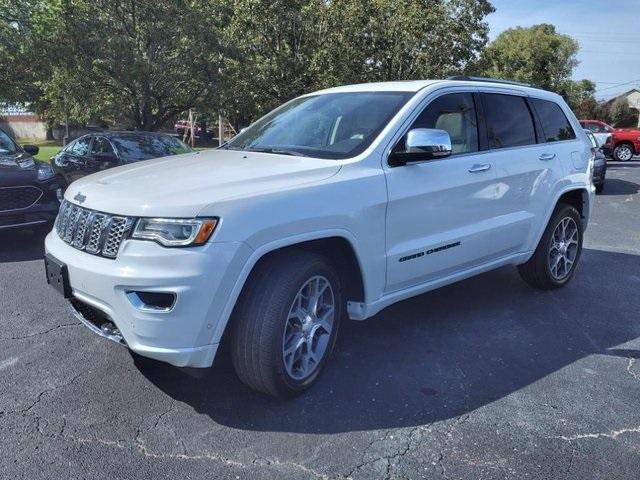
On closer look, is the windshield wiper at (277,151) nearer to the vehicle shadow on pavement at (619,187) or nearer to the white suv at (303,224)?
the white suv at (303,224)

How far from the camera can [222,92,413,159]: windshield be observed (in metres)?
3.82

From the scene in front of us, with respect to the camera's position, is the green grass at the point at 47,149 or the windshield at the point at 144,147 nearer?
the windshield at the point at 144,147

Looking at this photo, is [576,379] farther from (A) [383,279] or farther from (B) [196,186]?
(B) [196,186]

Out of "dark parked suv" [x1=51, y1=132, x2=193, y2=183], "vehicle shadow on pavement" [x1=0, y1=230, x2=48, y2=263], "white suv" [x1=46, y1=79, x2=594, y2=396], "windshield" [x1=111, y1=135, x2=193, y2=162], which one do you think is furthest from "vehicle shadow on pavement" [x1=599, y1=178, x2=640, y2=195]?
"vehicle shadow on pavement" [x1=0, y1=230, x2=48, y2=263]

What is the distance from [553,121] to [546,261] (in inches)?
51.2

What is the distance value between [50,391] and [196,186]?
61.6 inches

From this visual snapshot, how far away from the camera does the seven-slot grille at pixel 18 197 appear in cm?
667

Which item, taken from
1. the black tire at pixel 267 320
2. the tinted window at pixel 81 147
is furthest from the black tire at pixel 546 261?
the tinted window at pixel 81 147

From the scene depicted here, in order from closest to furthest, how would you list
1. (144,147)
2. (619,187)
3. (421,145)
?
(421,145) → (144,147) → (619,187)

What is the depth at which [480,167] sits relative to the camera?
171 inches

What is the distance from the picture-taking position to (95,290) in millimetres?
3033

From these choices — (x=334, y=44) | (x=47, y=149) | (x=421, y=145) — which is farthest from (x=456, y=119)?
(x=47, y=149)

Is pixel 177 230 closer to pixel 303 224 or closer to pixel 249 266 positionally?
pixel 249 266

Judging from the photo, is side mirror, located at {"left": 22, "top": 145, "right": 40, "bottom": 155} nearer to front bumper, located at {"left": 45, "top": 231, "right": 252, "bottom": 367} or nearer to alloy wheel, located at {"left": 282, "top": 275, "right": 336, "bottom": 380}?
front bumper, located at {"left": 45, "top": 231, "right": 252, "bottom": 367}
